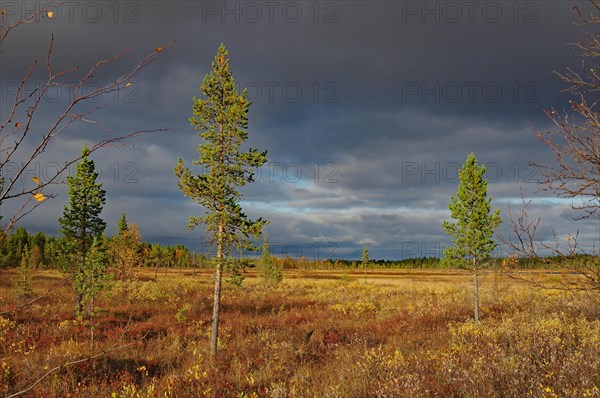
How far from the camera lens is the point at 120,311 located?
2522 centimetres

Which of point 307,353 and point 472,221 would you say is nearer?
point 307,353

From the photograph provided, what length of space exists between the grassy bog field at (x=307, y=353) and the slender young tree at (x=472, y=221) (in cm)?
381

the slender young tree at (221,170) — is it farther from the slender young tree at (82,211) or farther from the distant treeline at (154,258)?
the slender young tree at (82,211)

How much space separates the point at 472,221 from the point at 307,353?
1283 cm

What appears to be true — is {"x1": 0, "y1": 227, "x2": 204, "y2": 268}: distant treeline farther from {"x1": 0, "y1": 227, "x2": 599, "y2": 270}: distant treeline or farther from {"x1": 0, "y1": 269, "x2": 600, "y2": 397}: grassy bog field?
{"x1": 0, "y1": 269, "x2": 600, "y2": 397}: grassy bog field

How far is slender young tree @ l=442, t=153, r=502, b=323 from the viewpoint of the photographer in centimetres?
2178

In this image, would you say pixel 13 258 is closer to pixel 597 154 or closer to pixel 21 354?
Answer: pixel 21 354

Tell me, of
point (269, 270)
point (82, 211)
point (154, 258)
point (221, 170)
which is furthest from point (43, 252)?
point (221, 170)

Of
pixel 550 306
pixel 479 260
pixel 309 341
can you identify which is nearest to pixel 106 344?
pixel 309 341

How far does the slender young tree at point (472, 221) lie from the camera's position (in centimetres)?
2178

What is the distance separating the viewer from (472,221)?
21641 mm

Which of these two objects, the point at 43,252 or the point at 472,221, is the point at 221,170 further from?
the point at 43,252

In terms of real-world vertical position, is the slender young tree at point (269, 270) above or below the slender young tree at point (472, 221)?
below

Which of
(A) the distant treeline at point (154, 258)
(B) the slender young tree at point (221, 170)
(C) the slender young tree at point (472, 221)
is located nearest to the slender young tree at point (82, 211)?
(A) the distant treeline at point (154, 258)
